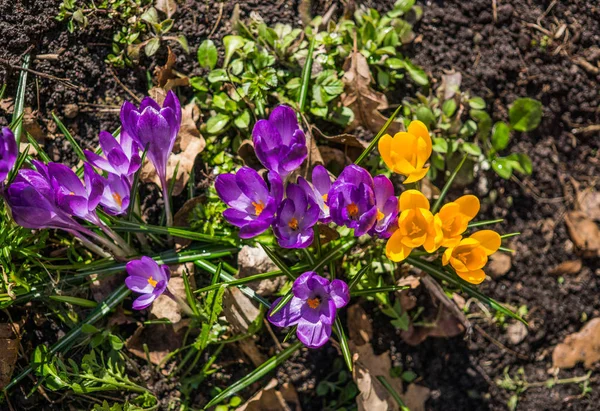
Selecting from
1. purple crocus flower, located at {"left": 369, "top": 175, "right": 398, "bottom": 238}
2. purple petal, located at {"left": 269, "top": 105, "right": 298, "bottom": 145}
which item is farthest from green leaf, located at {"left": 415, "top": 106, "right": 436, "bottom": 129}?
purple petal, located at {"left": 269, "top": 105, "right": 298, "bottom": 145}

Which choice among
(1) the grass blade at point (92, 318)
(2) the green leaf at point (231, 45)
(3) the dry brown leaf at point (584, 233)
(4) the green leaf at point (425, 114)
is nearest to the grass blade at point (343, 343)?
(1) the grass blade at point (92, 318)

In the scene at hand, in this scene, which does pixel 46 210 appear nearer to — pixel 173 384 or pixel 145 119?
pixel 145 119

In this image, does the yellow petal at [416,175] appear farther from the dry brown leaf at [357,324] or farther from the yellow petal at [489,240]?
the dry brown leaf at [357,324]

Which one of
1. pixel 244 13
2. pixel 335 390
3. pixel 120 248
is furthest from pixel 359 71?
pixel 335 390

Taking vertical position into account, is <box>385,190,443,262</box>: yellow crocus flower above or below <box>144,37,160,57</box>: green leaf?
below

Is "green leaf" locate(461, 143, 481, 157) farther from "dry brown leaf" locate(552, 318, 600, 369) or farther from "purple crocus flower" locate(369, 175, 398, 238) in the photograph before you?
"dry brown leaf" locate(552, 318, 600, 369)

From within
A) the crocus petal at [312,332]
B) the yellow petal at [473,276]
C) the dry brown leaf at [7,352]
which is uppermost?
the yellow petal at [473,276]
